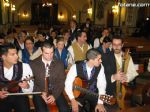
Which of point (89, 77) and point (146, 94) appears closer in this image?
point (89, 77)

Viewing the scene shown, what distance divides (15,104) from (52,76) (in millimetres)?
700

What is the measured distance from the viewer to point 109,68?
4.85 metres

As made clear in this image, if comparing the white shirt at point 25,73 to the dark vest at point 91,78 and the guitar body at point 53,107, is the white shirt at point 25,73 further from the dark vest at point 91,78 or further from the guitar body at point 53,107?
the dark vest at point 91,78

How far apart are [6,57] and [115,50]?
5.92 ft

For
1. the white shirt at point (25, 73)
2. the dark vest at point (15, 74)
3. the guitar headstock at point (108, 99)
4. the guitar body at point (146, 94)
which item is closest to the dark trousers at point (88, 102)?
the guitar headstock at point (108, 99)

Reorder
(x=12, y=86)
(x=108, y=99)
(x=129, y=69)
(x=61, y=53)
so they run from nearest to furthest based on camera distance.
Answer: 1. (x=108, y=99)
2. (x=12, y=86)
3. (x=129, y=69)
4. (x=61, y=53)

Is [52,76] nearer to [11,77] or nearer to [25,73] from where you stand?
[25,73]

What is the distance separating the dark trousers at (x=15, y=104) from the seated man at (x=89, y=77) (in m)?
0.68

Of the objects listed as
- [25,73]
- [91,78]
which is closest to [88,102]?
[91,78]

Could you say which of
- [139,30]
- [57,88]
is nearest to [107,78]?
[57,88]

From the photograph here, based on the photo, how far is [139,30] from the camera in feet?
67.0

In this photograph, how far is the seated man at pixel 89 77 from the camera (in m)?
4.39

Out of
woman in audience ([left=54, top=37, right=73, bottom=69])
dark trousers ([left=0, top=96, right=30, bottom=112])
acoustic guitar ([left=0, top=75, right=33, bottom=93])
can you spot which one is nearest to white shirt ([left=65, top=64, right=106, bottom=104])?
acoustic guitar ([left=0, top=75, right=33, bottom=93])

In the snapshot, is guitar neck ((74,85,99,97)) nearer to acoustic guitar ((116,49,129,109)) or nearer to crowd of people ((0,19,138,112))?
crowd of people ((0,19,138,112))
